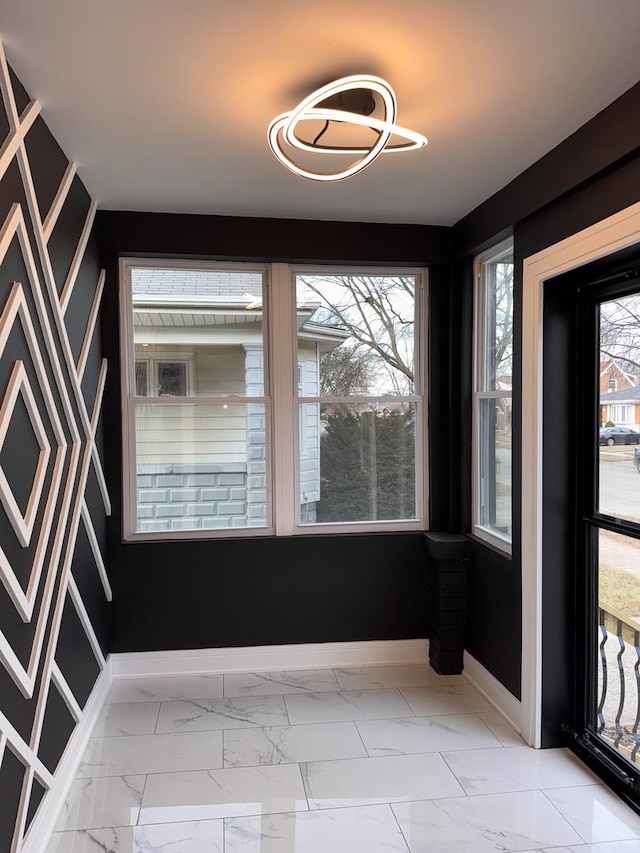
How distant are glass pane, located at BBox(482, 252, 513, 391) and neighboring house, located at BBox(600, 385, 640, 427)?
0.58m

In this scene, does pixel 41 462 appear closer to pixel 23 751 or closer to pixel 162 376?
pixel 23 751

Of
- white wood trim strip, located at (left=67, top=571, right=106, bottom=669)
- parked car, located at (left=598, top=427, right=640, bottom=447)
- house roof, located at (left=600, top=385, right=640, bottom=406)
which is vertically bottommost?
white wood trim strip, located at (left=67, top=571, right=106, bottom=669)

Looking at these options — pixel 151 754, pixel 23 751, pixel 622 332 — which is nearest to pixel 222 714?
pixel 151 754

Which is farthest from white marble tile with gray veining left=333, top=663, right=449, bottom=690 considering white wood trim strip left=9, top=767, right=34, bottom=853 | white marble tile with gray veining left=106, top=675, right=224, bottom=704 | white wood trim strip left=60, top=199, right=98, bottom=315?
white wood trim strip left=60, top=199, right=98, bottom=315

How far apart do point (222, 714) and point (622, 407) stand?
2255mm

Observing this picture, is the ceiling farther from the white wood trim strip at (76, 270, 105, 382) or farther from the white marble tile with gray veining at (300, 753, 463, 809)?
the white marble tile with gray veining at (300, 753, 463, 809)

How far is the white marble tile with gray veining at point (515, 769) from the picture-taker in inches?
93.9

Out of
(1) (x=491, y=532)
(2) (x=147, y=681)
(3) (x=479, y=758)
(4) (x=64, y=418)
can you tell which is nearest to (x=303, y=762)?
(3) (x=479, y=758)

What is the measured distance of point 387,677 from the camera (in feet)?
11.0

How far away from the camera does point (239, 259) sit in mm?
3369

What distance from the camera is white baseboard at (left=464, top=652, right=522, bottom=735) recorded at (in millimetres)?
2812

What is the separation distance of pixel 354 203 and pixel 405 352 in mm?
923

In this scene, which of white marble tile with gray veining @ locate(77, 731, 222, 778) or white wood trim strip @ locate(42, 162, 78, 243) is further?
white marble tile with gray veining @ locate(77, 731, 222, 778)

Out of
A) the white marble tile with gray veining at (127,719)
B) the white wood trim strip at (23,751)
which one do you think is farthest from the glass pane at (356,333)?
the white wood trim strip at (23,751)
